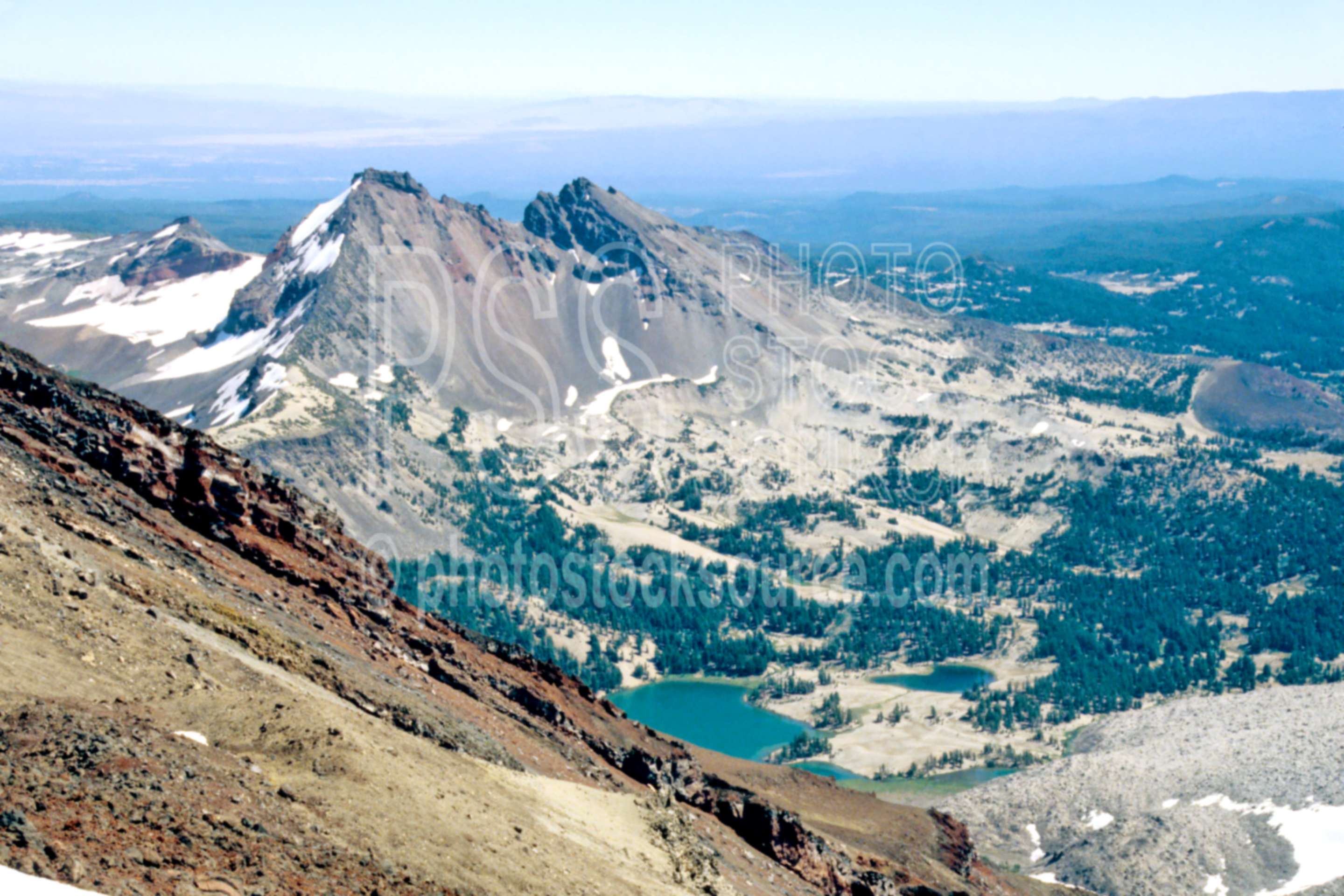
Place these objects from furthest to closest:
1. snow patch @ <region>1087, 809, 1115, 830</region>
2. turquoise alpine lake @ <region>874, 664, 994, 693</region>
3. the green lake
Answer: turquoise alpine lake @ <region>874, 664, 994, 693</region> → the green lake → snow patch @ <region>1087, 809, 1115, 830</region>

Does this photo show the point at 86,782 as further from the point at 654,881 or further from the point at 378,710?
the point at 654,881

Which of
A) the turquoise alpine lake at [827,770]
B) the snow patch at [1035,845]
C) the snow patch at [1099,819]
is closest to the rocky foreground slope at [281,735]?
the snow patch at [1035,845]

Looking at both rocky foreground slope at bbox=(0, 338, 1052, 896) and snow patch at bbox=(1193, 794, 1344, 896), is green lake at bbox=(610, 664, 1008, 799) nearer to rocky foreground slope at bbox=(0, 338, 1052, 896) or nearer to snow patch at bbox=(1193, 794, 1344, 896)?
snow patch at bbox=(1193, 794, 1344, 896)

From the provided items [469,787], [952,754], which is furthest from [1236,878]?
[469,787]

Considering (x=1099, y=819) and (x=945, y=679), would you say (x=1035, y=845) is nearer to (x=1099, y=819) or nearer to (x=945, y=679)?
(x=1099, y=819)

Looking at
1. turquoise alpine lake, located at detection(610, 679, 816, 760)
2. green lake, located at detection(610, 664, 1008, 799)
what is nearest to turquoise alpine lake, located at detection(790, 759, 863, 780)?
green lake, located at detection(610, 664, 1008, 799)

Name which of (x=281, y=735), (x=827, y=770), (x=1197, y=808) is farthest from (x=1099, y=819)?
(x=281, y=735)

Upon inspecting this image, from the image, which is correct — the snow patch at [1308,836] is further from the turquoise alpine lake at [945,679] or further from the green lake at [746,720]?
the turquoise alpine lake at [945,679]

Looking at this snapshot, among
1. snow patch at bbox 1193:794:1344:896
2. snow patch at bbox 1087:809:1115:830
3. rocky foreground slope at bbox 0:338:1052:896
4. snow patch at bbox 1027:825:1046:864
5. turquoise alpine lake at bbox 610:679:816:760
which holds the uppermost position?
rocky foreground slope at bbox 0:338:1052:896
